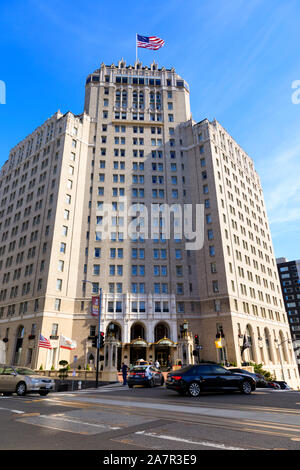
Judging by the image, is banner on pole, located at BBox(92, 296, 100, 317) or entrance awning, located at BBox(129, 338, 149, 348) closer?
banner on pole, located at BBox(92, 296, 100, 317)

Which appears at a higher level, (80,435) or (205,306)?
(205,306)

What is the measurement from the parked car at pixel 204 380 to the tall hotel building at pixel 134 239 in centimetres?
3230

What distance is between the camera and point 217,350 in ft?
155

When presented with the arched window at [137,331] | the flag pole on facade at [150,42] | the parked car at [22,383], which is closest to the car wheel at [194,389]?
the parked car at [22,383]

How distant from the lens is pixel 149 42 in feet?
200

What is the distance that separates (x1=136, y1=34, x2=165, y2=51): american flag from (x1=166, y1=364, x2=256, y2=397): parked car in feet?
206

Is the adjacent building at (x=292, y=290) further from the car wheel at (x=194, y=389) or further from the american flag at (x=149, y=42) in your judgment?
the car wheel at (x=194, y=389)

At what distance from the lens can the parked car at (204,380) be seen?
15.0 metres

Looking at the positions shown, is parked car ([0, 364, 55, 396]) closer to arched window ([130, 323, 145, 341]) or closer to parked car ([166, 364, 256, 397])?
parked car ([166, 364, 256, 397])

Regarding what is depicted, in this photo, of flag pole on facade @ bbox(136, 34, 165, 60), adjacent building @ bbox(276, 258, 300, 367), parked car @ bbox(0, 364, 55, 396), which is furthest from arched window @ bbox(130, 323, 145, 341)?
adjacent building @ bbox(276, 258, 300, 367)

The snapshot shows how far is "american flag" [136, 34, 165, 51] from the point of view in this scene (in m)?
60.4
